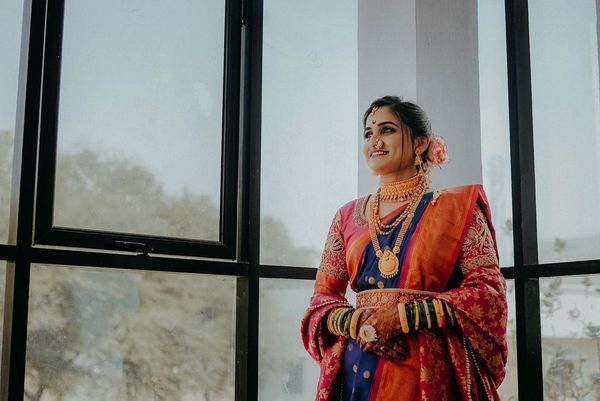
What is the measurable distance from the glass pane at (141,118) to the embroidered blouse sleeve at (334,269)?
54cm

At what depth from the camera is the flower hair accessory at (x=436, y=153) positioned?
101 inches

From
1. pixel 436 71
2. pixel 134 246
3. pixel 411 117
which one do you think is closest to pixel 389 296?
pixel 411 117

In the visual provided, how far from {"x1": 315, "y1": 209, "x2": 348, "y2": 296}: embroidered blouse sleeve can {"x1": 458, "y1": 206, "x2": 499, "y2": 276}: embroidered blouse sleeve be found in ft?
1.36

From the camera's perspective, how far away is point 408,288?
2373mm

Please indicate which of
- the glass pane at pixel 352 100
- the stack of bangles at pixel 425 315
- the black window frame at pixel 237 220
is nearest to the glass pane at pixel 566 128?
the black window frame at pixel 237 220

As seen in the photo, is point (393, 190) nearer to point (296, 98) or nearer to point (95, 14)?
point (296, 98)

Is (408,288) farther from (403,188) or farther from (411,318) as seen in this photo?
(403,188)

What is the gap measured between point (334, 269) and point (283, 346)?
0.59m

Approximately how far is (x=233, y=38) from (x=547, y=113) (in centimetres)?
124

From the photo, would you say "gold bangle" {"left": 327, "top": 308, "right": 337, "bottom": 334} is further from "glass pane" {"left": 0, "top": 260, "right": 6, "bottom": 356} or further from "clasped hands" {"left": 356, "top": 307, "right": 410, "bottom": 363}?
"glass pane" {"left": 0, "top": 260, "right": 6, "bottom": 356}

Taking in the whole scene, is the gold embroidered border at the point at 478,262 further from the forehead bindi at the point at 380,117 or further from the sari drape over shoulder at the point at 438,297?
the forehead bindi at the point at 380,117

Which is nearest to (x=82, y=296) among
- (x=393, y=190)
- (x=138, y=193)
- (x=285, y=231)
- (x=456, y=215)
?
(x=138, y=193)

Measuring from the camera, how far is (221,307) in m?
2.99

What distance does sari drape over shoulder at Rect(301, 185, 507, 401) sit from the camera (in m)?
2.28
